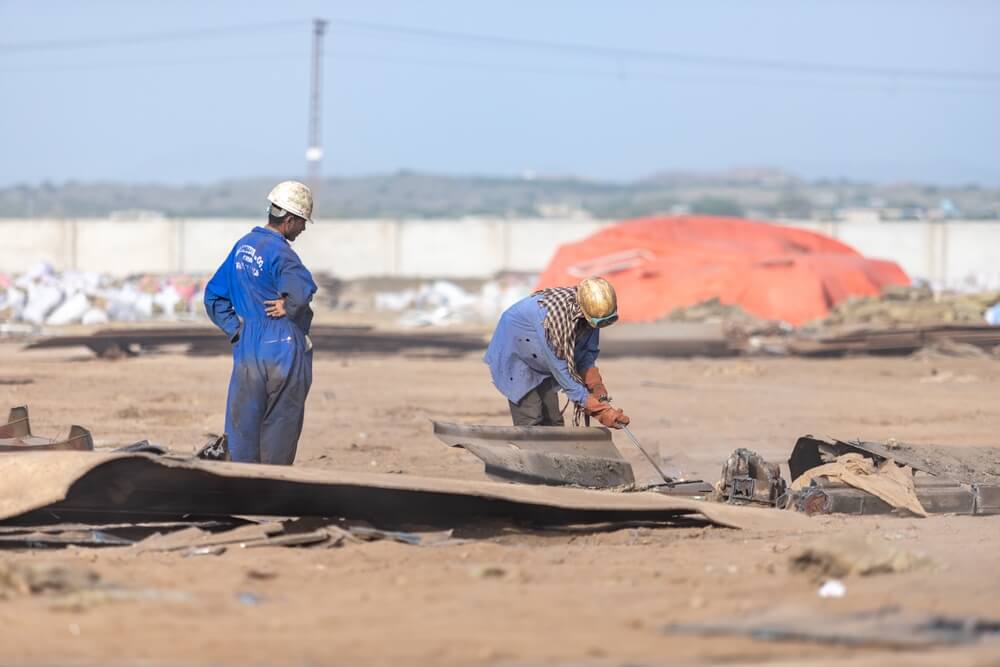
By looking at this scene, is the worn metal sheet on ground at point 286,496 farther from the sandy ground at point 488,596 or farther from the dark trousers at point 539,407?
the dark trousers at point 539,407

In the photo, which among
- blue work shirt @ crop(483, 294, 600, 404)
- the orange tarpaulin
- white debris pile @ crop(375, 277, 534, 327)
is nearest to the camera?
blue work shirt @ crop(483, 294, 600, 404)

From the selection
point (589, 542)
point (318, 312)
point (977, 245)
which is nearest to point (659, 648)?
point (589, 542)

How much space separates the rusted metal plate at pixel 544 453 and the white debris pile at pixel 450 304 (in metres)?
18.6

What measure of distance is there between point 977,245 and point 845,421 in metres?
36.5

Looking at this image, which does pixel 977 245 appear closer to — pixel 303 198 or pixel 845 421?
pixel 845 421

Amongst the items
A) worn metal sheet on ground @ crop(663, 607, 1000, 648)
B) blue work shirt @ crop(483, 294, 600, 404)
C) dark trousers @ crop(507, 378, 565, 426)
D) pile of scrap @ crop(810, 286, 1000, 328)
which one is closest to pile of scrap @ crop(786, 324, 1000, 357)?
pile of scrap @ crop(810, 286, 1000, 328)

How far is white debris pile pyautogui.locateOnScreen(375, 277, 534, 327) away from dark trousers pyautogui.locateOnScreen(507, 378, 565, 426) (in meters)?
18.1

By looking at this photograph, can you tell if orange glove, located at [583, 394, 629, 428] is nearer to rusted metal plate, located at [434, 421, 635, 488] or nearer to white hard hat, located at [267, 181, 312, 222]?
rusted metal plate, located at [434, 421, 635, 488]

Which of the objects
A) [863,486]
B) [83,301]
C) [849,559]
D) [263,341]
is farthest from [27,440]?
[83,301]

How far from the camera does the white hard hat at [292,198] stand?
779 centimetres

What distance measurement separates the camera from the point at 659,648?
16.3 feet

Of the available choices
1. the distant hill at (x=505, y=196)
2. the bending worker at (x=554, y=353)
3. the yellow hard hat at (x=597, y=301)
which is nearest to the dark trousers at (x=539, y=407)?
the bending worker at (x=554, y=353)

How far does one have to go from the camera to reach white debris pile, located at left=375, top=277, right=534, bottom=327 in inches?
1186

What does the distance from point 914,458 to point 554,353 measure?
92.9 inches
